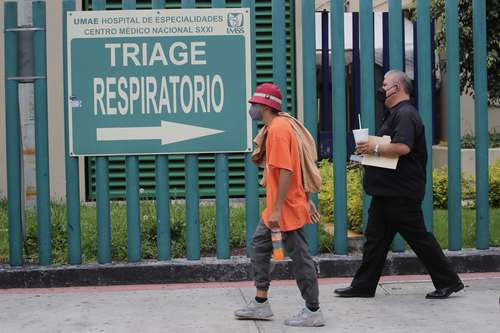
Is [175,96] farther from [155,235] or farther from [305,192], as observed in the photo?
[305,192]

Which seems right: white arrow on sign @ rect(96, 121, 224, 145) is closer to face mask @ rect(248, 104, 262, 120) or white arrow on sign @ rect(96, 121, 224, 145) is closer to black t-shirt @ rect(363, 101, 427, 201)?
face mask @ rect(248, 104, 262, 120)

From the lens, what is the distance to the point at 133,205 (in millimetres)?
7477

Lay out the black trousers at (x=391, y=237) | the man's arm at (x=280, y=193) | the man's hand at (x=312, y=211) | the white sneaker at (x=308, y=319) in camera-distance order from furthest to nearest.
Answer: the black trousers at (x=391, y=237) < the man's hand at (x=312, y=211) < the white sneaker at (x=308, y=319) < the man's arm at (x=280, y=193)

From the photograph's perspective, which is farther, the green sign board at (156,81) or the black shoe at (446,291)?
the green sign board at (156,81)

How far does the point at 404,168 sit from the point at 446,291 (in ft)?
3.33

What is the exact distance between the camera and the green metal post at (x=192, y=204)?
24.6ft

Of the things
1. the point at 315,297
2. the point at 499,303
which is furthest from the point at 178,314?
the point at 499,303

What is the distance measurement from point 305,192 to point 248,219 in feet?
5.59

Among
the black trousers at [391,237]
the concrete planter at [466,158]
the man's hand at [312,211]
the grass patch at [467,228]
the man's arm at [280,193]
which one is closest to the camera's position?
the man's arm at [280,193]

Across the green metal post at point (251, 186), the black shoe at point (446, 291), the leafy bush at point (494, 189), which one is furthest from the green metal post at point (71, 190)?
the leafy bush at point (494, 189)

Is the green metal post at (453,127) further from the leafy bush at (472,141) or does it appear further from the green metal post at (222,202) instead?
the leafy bush at (472,141)

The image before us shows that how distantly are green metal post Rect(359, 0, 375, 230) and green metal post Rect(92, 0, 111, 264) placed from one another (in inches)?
89.8

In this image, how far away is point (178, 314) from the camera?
6.34 m

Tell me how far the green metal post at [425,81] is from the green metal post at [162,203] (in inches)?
90.2
